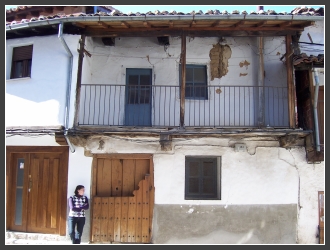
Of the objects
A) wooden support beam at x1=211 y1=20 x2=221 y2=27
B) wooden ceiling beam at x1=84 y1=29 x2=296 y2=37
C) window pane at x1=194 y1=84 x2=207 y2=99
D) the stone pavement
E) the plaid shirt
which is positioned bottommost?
the stone pavement

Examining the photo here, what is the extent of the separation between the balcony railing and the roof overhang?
1.63 meters

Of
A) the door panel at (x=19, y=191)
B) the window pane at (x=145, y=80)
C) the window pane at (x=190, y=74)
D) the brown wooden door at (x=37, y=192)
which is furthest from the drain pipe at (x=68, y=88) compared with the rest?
the window pane at (x=190, y=74)

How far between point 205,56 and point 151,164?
11.4 feet

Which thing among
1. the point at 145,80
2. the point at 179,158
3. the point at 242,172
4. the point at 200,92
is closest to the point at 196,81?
the point at 200,92

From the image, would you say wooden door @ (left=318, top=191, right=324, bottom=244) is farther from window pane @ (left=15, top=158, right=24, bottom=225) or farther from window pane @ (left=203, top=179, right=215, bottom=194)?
window pane @ (left=15, top=158, right=24, bottom=225)

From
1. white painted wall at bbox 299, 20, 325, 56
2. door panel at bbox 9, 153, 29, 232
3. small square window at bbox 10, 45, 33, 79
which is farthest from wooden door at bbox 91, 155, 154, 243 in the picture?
white painted wall at bbox 299, 20, 325, 56

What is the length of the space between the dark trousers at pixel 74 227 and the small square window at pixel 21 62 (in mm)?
3858

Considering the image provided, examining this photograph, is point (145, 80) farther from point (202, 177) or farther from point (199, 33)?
point (202, 177)

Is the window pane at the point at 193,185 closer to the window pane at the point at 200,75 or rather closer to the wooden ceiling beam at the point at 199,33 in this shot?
the window pane at the point at 200,75

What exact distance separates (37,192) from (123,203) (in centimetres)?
227

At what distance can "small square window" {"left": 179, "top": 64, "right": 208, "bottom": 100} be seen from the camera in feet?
30.6

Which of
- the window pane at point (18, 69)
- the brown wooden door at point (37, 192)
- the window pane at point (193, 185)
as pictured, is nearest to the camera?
the brown wooden door at point (37, 192)

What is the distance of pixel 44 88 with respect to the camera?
26.9 ft

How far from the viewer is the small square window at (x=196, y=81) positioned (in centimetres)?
934
